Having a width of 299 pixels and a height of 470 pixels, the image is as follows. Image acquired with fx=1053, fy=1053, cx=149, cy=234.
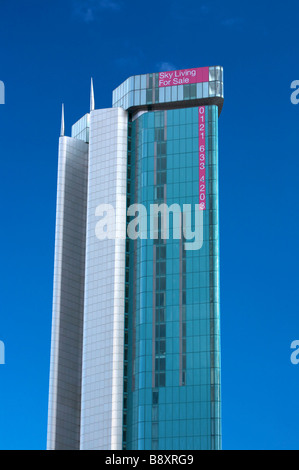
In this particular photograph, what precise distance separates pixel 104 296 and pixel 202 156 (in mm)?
28936

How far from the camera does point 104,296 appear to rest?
585 feet

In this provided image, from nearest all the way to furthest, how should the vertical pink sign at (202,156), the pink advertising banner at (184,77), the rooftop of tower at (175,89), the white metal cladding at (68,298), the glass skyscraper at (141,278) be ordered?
the glass skyscraper at (141,278) < the vertical pink sign at (202,156) < the white metal cladding at (68,298) < the rooftop of tower at (175,89) < the pink advertising banner at (184,77)

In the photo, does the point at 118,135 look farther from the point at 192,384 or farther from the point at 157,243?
the point at 192,384

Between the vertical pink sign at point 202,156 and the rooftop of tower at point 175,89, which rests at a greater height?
the rooftop of tower at point 175,89

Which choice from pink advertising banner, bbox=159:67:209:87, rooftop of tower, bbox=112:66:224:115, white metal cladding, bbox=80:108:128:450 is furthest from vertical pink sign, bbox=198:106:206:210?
white metal cladding, bbox=80:108:128:450

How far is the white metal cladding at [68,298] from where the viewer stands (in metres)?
181

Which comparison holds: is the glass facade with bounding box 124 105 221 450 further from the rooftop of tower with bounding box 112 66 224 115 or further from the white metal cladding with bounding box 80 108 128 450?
the rooftop of tower with bounding box 112 66 224 115

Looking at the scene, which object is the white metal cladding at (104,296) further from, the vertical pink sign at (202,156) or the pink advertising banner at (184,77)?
the vertical pink sign at (202,156)

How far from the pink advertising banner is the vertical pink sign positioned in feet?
19.4

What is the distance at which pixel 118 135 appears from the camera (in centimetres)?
18650

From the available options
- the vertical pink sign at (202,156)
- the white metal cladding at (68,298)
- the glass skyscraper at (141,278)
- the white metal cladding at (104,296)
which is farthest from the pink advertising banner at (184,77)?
the white metal cladding at (68,298)

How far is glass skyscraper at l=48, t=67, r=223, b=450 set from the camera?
167m

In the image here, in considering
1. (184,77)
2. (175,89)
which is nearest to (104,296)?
(175,89)

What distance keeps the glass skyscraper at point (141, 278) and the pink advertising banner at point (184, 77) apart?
20 cm
